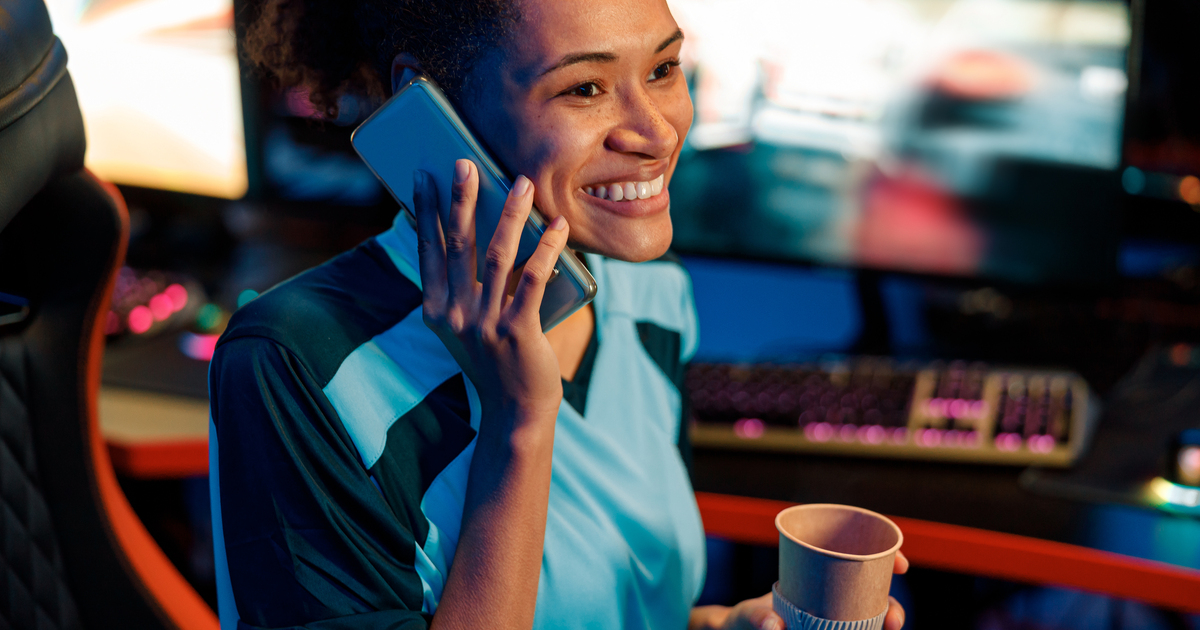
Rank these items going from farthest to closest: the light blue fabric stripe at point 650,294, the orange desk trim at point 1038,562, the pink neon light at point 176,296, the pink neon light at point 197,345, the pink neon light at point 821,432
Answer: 1. the pink neon light at point 176,296
2. the pink neon light at point 197,345
3. the pink neon light at point 821,432
4. the light blue fabric stripe at point 650,294
5. the orange desk trim at point 1038,562

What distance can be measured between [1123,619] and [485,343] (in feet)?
4.93

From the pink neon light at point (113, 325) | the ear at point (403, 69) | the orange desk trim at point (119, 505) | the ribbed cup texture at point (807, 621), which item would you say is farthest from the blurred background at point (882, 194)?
the ribbed cup texture at point (807, 621)

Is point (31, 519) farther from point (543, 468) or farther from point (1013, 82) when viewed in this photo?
point (1013, 82)

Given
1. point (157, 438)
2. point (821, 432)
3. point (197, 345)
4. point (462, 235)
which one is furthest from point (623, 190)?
point (197, 345)

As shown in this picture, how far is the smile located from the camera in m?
0.72

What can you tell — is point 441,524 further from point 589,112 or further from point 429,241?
point 589,112

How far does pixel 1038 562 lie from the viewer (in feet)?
2.79

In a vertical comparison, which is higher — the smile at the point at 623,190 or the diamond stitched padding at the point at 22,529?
the smile at the point at 623,190

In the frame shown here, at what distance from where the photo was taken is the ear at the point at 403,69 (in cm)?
72

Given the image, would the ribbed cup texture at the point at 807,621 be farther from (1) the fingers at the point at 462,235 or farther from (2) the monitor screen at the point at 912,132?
(2) the monitor screen at the point at 912,132

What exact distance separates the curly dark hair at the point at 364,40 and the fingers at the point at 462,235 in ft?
0.30

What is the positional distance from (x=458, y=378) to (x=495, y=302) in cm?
12

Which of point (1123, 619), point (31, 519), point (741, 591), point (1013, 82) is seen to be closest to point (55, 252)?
point (31, 519)

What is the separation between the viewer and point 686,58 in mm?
1279
